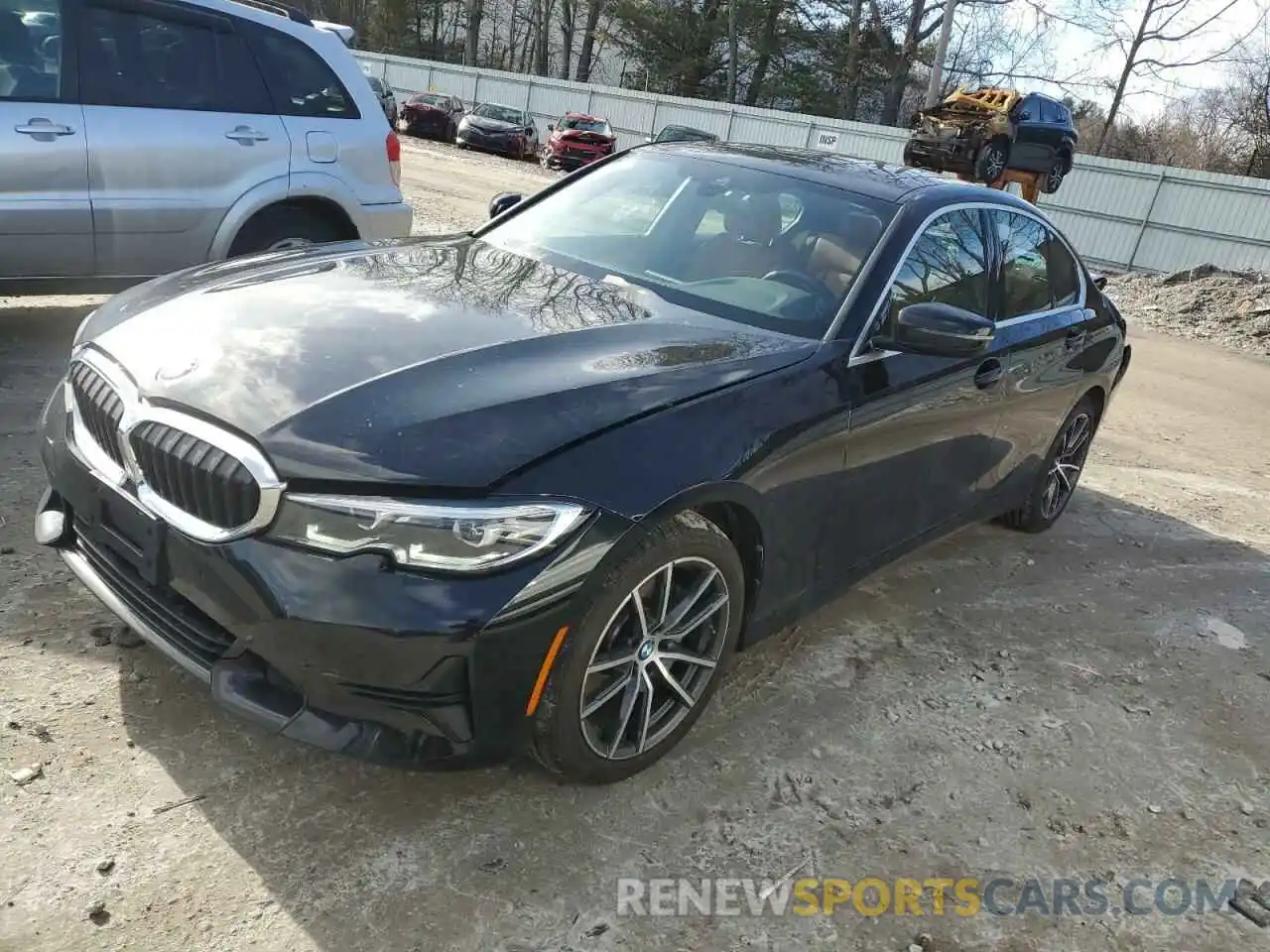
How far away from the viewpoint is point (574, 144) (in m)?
24.9

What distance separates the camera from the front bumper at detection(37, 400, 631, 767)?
2.22 metres

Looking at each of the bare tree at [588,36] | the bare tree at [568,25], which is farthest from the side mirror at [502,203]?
the bare tree at [568,25]

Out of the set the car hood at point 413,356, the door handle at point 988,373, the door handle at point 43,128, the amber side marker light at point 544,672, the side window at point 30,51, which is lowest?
the amber side marker light at point 544,672

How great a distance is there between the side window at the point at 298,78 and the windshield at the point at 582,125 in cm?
2027

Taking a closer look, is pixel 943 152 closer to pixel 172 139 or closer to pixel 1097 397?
pixel 1097 397

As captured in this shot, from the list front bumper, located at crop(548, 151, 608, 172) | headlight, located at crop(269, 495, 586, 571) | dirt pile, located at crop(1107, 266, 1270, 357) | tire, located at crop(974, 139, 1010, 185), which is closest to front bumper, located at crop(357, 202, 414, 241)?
headlight, located at crop(269, 495, 586, 571)

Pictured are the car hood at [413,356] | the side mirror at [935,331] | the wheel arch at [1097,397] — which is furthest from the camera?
the wheel arch at [1097,397]

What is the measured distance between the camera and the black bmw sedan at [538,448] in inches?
89.3

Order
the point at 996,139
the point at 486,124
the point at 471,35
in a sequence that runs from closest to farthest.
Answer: the point at 996,139, the point at 486,124, the point at 471,35

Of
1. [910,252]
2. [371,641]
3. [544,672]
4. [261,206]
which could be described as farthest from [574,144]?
[371,641]

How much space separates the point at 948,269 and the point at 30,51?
4385mm

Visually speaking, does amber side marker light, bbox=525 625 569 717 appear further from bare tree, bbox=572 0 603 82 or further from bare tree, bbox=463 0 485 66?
bare tree, bbox=463 0 485 66

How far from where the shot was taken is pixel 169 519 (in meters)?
2.39

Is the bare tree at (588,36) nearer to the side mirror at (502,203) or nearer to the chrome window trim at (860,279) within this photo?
the side mirror at (502,203)
